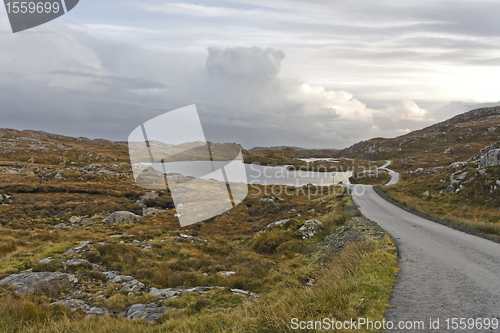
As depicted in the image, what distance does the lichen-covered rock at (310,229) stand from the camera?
2183cm

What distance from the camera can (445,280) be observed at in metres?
8.32

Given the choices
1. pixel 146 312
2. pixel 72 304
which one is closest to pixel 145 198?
pixel 72 304

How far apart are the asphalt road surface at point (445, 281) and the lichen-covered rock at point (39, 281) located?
12.5 metres

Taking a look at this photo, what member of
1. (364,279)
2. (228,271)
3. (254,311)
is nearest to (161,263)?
(228,271)

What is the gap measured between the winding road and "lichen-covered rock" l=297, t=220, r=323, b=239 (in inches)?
297

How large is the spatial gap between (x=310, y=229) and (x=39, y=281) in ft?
64.4

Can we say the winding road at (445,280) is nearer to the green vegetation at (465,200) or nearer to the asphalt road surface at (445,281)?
the asphalt road surface at (445,281)

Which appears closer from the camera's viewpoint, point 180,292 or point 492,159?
point 180,292

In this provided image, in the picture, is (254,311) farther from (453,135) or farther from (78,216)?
(453,135)

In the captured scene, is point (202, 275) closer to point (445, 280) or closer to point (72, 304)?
point (72, 304)

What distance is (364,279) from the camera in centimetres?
841

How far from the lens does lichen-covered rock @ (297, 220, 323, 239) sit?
2183cm

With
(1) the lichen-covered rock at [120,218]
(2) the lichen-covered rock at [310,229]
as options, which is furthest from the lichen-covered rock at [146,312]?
(1) the lichen-covered rock at [120,218]

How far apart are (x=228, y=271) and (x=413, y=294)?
385 inches
